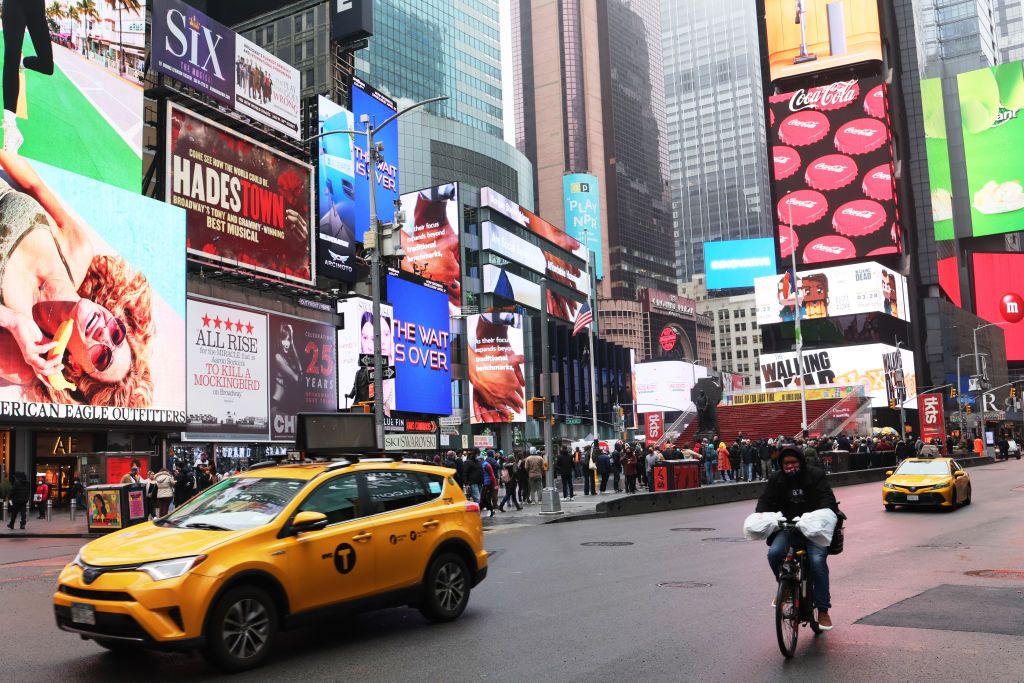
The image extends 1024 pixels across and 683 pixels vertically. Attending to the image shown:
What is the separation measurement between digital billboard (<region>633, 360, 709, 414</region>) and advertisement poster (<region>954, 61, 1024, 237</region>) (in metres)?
45.0

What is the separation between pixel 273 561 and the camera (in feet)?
24.5

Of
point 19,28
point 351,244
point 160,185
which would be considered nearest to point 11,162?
point 19,28

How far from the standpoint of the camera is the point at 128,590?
6.77 m

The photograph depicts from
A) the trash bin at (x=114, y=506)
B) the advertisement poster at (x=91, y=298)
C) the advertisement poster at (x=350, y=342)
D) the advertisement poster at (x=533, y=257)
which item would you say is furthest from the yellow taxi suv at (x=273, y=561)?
the advertisement poster at (x=533, y=257)

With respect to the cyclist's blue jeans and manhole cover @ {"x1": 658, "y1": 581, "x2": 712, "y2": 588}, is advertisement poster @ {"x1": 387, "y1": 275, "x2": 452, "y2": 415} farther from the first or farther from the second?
the cyclist's blue jeans

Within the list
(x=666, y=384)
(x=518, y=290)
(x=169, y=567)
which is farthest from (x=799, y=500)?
(x=666, y=384)

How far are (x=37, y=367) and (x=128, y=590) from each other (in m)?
31.0

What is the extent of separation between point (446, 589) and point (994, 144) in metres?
137

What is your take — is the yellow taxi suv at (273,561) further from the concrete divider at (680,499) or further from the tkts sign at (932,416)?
the tkts sign at (932,416)

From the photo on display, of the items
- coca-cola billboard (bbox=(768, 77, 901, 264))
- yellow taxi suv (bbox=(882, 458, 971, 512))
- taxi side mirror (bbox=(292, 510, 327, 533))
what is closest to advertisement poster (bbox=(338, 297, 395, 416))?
yellow taxi suv (bbox=(882, 458, 971, 512))

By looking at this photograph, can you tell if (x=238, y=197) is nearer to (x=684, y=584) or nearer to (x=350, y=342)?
(x=350, y=342)

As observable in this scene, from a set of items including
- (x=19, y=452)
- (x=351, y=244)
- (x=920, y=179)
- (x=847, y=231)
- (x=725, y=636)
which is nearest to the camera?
(x=725, y=636)

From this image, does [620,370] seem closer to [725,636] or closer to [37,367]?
[37,367]

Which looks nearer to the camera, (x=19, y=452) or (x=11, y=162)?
(x=11, y=162)
